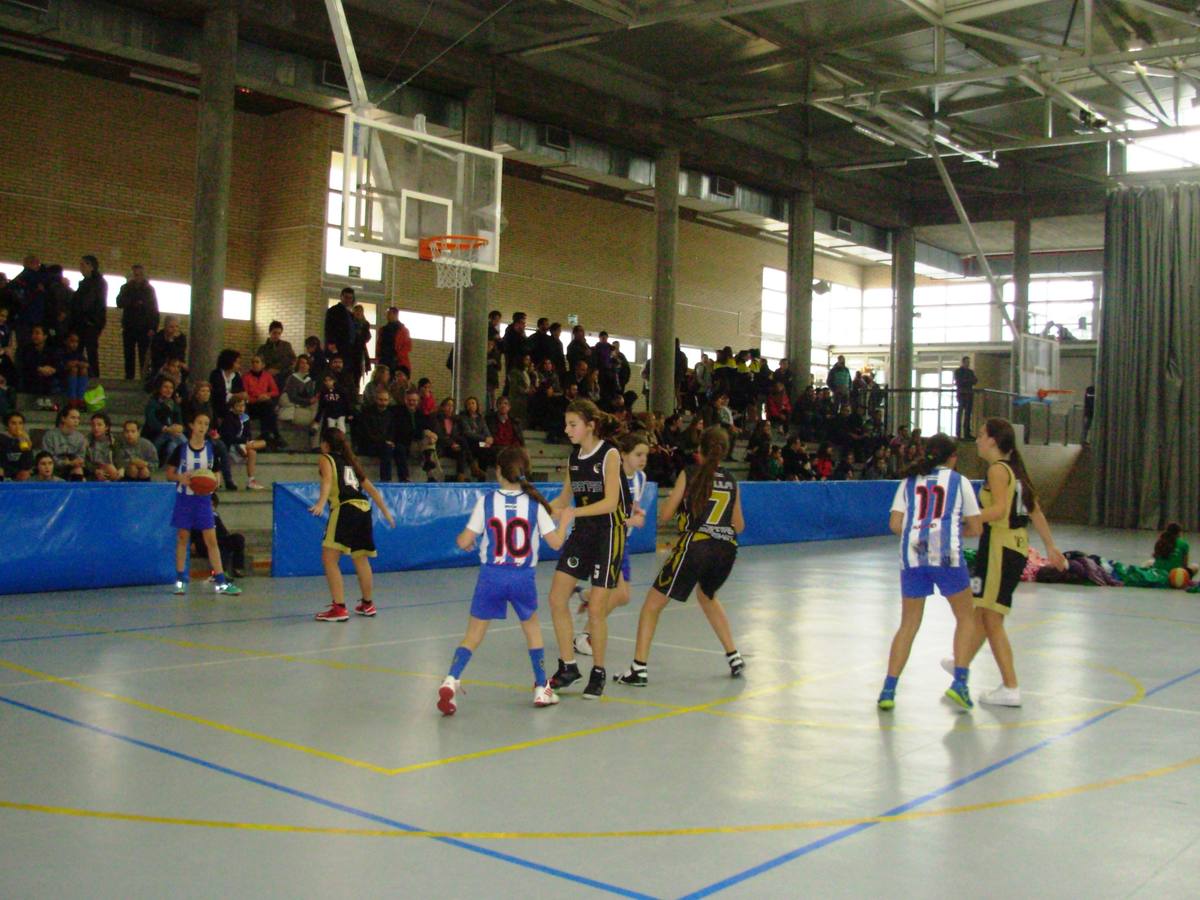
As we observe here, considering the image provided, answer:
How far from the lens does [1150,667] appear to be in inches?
376

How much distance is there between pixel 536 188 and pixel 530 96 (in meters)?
7.79

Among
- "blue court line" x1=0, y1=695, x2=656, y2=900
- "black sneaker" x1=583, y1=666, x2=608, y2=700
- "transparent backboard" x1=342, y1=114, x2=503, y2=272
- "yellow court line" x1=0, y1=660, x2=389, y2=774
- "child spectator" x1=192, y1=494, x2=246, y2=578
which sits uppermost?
"transparent backboard" x1=342, y1=114, x2=503, y2=272

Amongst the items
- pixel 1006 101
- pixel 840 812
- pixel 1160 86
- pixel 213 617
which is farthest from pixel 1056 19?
pixel 840 812

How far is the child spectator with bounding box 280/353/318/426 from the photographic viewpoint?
59.8ft

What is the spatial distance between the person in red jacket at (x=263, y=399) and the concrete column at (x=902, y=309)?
2060 centimetres

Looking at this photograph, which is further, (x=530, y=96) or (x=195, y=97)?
(x=195, y=97)

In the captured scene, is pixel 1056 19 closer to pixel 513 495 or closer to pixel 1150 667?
pixel 1150 667

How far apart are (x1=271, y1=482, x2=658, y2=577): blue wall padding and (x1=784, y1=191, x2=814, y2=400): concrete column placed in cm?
1408

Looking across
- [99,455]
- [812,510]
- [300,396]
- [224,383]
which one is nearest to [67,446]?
[99,455]

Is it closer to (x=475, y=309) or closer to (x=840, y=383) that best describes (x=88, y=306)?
(x=475, y=309)

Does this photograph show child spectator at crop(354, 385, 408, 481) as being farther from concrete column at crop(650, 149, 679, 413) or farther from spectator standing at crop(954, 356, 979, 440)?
spectator standing at crop(954, 356, 979, 440)

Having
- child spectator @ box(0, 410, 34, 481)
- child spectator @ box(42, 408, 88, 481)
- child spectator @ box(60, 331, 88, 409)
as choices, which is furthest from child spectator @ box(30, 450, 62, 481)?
child spectator @ box(60, 331, 88, 409)

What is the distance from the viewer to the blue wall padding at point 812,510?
21156 mm

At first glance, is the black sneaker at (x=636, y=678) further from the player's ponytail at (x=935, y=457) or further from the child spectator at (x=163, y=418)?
the child spectator at (x=163, y=418)
